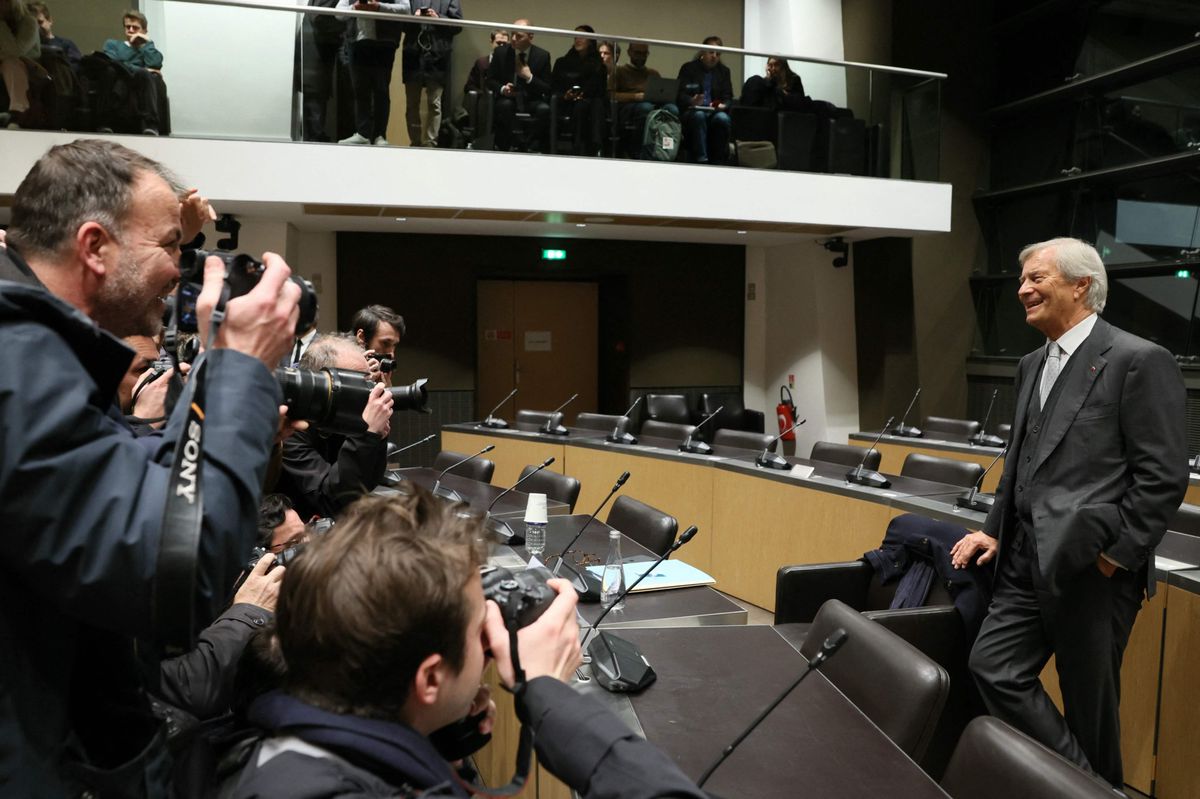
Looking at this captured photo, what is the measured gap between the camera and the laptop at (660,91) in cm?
697

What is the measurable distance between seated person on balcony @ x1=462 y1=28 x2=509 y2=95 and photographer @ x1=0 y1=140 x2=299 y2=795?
19.2 ft

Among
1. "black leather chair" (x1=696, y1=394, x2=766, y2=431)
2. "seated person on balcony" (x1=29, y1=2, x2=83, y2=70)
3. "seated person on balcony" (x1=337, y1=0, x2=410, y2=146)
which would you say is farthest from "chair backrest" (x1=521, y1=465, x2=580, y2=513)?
"black leather chair" (x1=696, y1=394, x2=766, y2=431)

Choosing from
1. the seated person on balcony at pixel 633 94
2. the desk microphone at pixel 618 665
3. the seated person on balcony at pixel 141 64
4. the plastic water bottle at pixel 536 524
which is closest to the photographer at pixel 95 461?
the desk microphone at pixel 618 665

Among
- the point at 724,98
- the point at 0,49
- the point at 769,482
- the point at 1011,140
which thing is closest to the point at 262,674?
the point at 769,482

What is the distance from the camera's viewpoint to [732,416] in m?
9.33

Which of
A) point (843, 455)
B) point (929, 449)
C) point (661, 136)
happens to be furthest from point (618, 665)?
point (661, 136)

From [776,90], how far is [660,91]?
41.3 inches

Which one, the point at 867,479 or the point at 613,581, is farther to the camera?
the point at 867,479

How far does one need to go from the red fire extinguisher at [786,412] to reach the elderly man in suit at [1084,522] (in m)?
6.53

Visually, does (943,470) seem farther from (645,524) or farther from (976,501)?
(645,524)

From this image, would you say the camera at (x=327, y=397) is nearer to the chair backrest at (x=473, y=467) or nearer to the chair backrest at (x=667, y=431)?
the chair backrest at (x=473, y=467)

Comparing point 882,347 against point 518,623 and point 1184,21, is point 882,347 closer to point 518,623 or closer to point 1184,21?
point 1184,21

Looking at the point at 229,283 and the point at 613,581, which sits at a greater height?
the point at 229,283

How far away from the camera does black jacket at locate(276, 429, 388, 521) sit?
236cm
